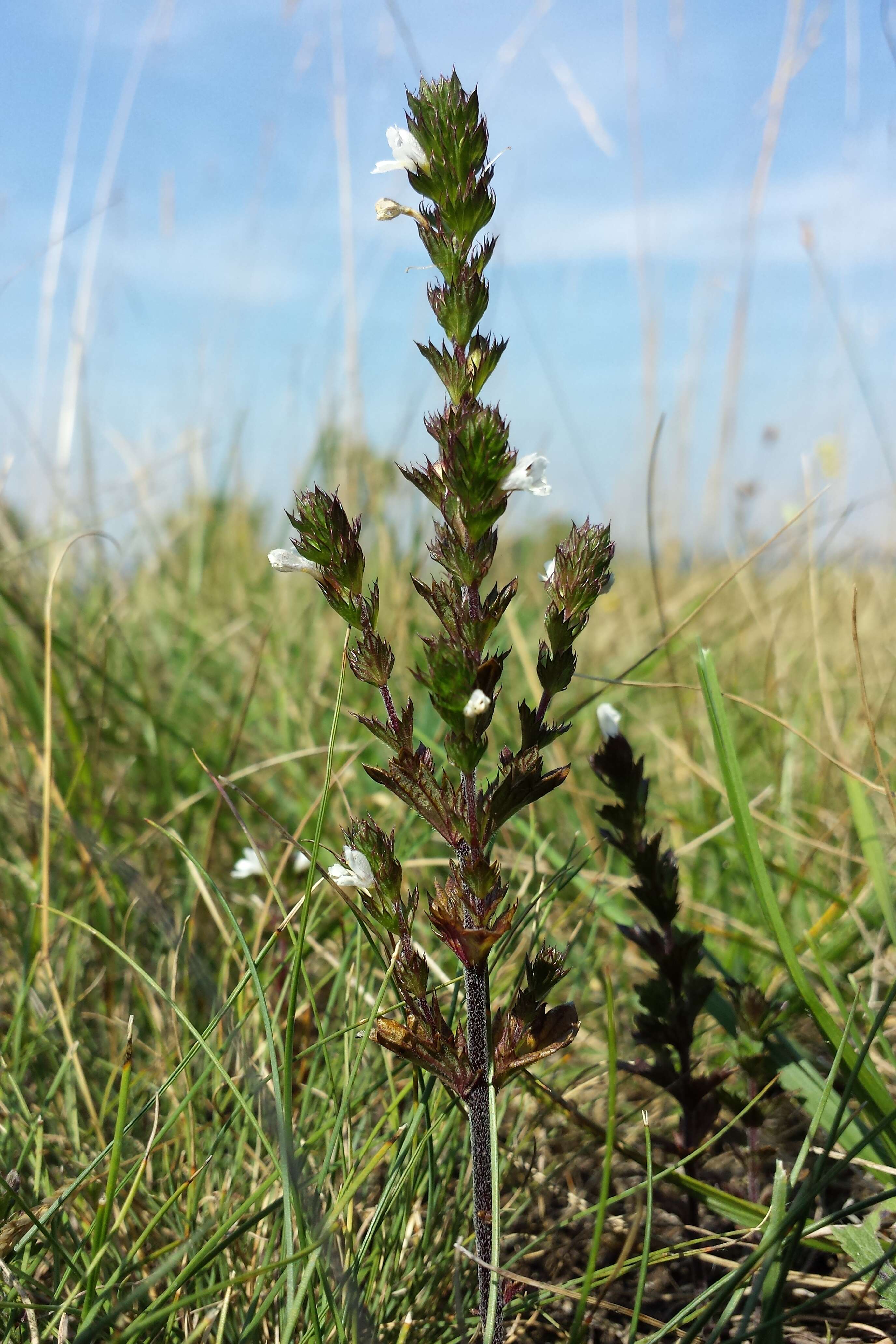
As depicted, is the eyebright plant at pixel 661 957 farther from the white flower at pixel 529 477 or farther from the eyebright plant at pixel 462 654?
the white flower at pixel 529 477

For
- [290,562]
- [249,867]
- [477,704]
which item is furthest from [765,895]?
[249,867]

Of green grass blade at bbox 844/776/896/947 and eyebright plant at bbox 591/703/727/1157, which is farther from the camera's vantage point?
green grass blade at bbox 844/776/896/947

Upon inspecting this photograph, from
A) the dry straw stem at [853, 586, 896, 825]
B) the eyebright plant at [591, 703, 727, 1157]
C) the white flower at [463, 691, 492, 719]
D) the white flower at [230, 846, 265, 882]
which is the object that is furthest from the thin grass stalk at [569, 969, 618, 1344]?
the white flower at [230, 846, 265, 882]

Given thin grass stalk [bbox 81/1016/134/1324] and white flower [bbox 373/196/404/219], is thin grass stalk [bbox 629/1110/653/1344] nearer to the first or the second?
thin grass stalk [bbox 81/1016/134/1324]

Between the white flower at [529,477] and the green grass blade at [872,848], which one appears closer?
the white flower at [529,477]

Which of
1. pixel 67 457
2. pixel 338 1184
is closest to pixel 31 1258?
pixel 338 1184

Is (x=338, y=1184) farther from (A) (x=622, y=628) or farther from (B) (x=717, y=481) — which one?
(B) (x=717, y=481)

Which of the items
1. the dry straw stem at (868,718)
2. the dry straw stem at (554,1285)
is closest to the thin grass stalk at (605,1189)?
the dry straw stem at (554,1285)
